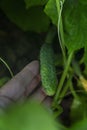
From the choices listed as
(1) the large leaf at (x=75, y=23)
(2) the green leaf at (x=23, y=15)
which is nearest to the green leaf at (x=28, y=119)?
(1) the large leaf at (x=75, y=23)

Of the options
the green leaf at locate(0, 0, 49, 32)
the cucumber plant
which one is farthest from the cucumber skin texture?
the green leaf at locate(0, 0, 49, 32)

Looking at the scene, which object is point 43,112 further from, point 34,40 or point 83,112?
point 34,40

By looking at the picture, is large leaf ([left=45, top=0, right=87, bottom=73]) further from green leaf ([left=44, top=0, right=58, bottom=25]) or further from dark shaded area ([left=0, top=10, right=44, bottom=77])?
dark shaded area ([left=0, top=10, right=44, bottom=77])

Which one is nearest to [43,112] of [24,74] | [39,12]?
[24,74]

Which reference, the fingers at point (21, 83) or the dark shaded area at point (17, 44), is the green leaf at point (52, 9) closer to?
the fingers at point (21, 83)

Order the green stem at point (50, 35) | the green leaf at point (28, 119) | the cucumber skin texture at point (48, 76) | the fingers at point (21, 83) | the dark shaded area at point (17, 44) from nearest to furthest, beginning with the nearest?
the green leaf at point (28, 119) → the fingers at point (21, 83) → the cucumber skin texture at point (48, 76) → the green stem at point (50, 35) → the dark shaded area at point (17, 44)

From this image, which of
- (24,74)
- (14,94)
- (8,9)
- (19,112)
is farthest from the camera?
(8,9)

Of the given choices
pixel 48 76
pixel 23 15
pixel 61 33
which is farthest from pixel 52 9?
pixel 23 15
